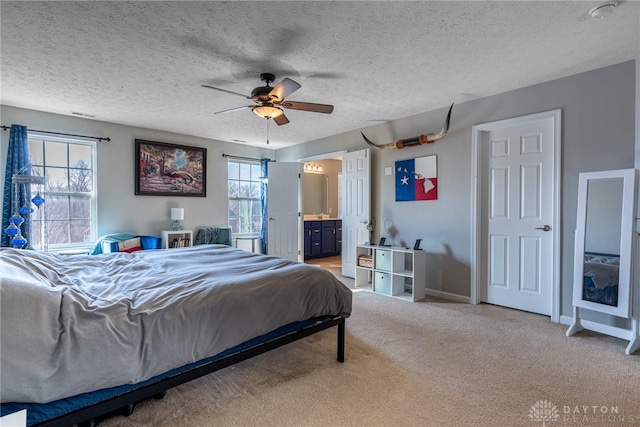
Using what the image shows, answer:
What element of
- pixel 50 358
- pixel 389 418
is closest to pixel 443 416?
pixel 389 418

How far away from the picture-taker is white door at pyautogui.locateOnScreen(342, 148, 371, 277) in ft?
16.2

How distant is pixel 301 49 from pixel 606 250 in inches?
127

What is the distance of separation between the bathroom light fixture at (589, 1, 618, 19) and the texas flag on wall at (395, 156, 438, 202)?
86.9 inches

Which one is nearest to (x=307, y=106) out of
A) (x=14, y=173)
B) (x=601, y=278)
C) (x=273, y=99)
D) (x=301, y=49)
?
(x=273, y=99)

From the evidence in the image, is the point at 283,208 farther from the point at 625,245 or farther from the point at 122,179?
the point at 625,245

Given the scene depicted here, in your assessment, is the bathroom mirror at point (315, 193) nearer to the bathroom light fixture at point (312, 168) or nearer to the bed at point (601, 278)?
the bathroom light fixture at point (312, 168)

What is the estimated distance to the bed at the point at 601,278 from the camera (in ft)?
8.80

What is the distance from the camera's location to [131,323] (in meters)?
1.44

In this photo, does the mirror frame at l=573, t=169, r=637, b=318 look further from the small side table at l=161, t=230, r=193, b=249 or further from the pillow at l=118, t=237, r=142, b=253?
the pillow at l=118, t=237, r=142, b=253

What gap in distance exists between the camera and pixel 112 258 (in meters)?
2.85

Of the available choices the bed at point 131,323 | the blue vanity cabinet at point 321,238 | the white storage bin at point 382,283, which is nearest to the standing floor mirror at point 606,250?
the white storage bin at point 382,283

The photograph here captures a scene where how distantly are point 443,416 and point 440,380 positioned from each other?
383 mm

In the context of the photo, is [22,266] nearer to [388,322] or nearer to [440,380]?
[440,380]

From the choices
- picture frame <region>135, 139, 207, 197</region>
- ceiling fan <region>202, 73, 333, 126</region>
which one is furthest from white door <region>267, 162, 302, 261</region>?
ceiling fan <region>202, 73, 333, 126</region>
